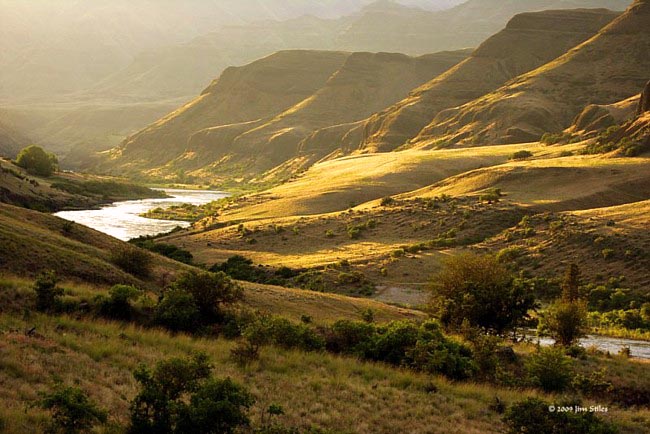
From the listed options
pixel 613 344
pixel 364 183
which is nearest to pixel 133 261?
pixel 613 344

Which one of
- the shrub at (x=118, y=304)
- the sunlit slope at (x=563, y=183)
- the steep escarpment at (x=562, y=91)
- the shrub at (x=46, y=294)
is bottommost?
the shrub at (x=118, y=304)

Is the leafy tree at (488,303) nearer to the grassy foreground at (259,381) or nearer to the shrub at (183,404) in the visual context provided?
the grassy foreground at (259,381)

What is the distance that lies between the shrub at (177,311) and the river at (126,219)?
65.4 meters

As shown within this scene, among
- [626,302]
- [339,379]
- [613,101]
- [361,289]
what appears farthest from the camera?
[613,101]

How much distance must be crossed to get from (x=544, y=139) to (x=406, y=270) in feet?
240

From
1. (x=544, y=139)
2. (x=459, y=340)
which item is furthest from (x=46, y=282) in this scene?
(x=544, y=139)

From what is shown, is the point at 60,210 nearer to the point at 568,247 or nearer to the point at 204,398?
the point at 568,247

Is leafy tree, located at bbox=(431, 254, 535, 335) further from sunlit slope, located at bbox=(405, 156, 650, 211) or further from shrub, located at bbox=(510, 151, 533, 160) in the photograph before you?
shrub, located at bbox=(510, 151, 533, 160)

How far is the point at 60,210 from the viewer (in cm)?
11331

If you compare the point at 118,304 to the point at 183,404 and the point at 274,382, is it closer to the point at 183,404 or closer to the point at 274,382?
the point at 274,382

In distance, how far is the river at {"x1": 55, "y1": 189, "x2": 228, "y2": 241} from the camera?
315 feet

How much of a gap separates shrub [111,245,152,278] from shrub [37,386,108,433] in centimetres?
1947

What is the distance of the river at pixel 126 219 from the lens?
95.9 metres

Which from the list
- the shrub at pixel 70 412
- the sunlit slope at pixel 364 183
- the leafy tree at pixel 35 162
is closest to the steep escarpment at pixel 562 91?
the sunlit slope at pixel 364 183
